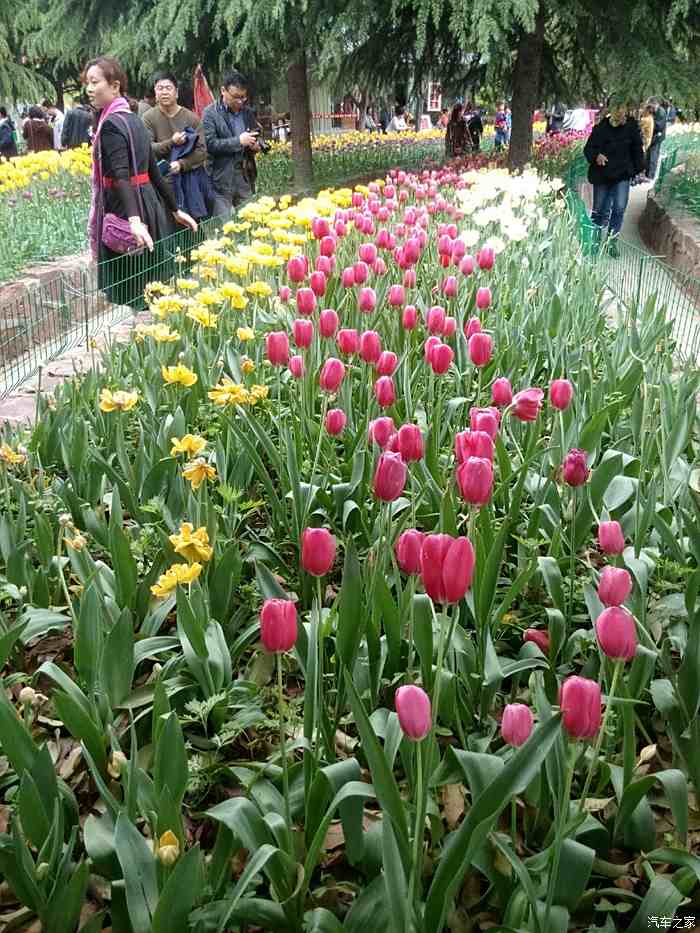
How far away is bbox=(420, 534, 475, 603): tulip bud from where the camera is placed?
103 centimetres

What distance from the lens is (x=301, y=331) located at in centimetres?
228

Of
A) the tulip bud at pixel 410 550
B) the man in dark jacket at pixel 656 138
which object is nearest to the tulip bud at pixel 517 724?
the tulip bud at pixel 410 550

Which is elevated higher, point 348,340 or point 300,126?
point 300,126

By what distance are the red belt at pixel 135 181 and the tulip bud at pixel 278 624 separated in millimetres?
3853

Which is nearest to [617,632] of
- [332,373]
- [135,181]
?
[332,373]

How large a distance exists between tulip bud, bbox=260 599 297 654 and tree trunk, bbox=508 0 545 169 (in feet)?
41.4

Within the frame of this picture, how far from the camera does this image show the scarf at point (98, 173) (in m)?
4.32

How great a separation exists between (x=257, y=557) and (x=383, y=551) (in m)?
0.49

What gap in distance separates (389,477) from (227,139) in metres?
5.97

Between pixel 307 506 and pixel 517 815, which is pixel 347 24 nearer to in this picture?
pixel 307 506

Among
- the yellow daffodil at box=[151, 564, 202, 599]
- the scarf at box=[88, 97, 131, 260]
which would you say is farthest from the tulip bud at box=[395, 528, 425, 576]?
the scarf at box=[88, 97, 131, 260]

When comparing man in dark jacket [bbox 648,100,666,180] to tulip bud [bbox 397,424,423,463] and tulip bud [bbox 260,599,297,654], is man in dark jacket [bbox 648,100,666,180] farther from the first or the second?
tulip bud [bbox 260,599,297,654]

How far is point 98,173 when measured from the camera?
4535 millimetres

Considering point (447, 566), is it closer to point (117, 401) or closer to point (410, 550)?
point (410, 550)
